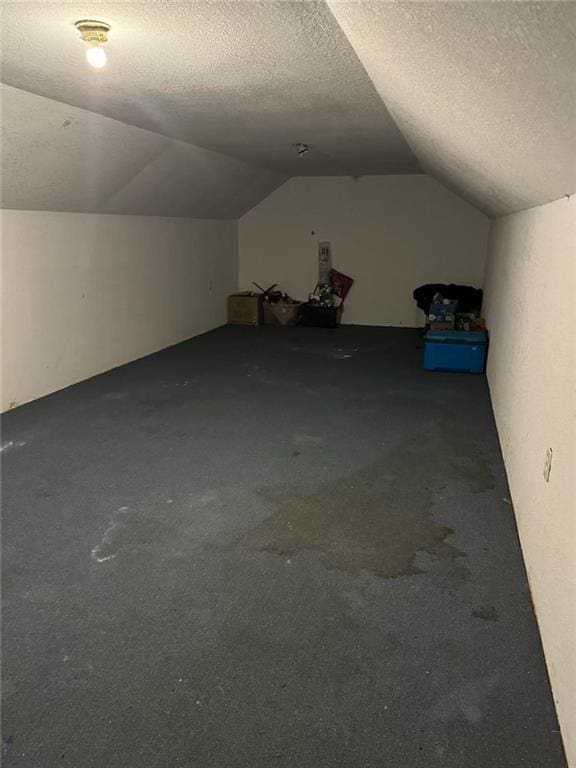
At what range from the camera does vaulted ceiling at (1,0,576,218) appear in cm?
120

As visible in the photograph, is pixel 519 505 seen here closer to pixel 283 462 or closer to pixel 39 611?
pixel 283 462

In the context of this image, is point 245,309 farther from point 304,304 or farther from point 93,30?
point 93,30

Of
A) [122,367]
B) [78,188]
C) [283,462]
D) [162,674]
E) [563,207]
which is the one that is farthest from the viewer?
[122,367]

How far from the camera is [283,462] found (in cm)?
332

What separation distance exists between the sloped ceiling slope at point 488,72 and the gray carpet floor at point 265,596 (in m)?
1.52

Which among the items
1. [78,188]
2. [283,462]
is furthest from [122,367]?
[283,462]

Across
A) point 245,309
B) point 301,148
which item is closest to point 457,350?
point 301,148

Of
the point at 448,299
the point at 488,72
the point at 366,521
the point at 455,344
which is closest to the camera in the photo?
the point at 488,72

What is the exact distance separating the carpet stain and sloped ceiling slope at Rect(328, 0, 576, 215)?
1.50 metres

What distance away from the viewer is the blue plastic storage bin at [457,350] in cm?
514

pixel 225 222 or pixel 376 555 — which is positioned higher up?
pixel 225 222

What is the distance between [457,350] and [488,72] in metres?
4.04

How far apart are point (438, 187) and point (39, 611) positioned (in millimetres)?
6574

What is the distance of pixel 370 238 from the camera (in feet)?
24.4
